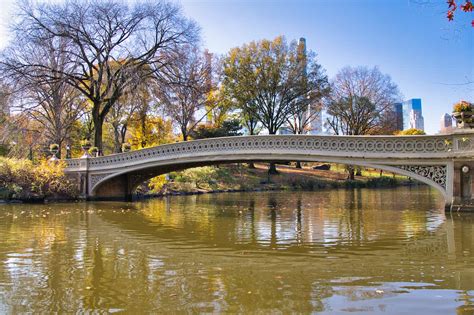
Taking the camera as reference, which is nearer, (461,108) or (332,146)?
(461,108)

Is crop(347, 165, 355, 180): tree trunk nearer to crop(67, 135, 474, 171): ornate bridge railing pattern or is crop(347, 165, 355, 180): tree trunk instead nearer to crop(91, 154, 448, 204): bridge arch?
crop(91, 154, 448, 204): bridge arch

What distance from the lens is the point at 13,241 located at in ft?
31.7

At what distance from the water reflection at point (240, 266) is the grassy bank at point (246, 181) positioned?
15066mm

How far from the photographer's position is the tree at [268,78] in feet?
119

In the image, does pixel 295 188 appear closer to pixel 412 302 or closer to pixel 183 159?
pixel 183 159

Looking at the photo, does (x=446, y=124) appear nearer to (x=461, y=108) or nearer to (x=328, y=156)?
(x=461, y=108)

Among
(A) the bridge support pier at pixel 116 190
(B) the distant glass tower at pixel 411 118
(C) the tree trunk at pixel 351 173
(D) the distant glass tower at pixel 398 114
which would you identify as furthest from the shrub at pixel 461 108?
(B) the distant glass tower at pixel 411 118

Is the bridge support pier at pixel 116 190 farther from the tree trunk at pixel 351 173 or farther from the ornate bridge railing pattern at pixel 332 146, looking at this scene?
the tree trunk at pixel 351 173

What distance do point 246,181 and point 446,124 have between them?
67.8 ft

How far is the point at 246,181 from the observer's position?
34688mm

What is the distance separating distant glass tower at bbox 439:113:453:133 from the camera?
555 inches

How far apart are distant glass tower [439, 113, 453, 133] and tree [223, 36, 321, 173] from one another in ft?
68.8

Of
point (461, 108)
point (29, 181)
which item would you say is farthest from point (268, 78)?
point (461, 108)

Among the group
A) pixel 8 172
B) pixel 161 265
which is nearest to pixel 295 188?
pixel 8 172
